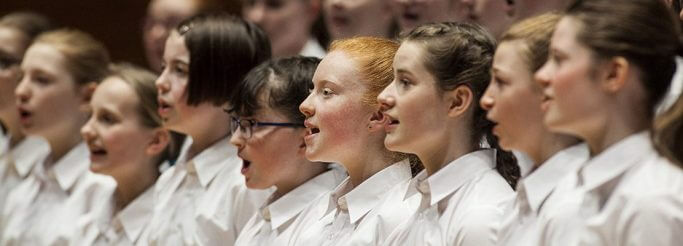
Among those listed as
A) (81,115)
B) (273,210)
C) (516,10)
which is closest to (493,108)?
(273,210)

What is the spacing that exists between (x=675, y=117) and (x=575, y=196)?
27 centimetres

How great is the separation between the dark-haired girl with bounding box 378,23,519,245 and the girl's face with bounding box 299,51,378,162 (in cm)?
26

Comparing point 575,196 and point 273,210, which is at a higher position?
point 575,196

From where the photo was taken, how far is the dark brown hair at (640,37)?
2.23 m

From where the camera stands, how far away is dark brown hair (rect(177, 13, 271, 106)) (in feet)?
12.6

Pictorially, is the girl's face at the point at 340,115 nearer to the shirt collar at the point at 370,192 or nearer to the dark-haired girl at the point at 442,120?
the shirt collar at the point at 370,192

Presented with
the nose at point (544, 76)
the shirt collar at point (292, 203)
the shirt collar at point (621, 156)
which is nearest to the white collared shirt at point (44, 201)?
the shirt collar at point (292, 203)

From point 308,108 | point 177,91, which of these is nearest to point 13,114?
point 177,91

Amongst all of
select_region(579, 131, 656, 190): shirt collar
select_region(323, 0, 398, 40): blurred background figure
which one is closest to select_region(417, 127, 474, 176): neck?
select_region(579, 131, 656, 190): shirt collar

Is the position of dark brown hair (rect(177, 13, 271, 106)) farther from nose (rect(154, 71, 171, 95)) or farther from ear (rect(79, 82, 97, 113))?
ear (rect(79, 82, 97, 113))

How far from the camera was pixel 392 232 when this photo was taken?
2918 millimetres

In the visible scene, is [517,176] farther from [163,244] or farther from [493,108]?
[163,244]

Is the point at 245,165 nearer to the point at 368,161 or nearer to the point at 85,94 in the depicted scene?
the point at 368,161

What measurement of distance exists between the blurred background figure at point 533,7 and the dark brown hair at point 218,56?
2.64ft
